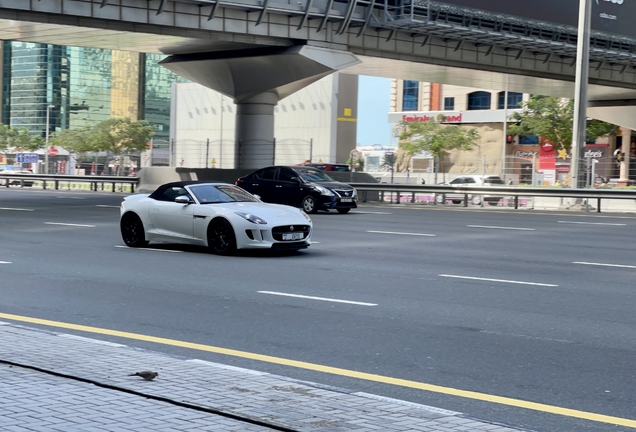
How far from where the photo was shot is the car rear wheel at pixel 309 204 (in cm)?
2842

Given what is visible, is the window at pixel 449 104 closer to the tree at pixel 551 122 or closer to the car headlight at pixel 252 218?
the tree at pixel 551 122

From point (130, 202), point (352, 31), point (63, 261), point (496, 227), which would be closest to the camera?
point (63, 261)

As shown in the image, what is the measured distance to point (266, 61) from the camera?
38.8 meters

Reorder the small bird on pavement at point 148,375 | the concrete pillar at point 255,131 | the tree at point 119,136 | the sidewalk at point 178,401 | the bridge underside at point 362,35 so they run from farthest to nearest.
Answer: the tree at point 119,136
the concrete pillar at point 255,131
the bridge underside at point 362,35
the small bird on pavement at point 148,375
the sidewalk at point 178,401

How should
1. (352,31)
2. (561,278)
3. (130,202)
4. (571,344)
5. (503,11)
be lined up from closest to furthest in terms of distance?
(571,344) → (561,278) → (130,202) → (352,31) → (503,11)

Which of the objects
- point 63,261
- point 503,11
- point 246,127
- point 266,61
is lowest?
point 63,261

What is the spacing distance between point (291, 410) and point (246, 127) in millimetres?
36708

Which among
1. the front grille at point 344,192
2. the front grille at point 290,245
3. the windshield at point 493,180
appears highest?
the windshield at point 493,180

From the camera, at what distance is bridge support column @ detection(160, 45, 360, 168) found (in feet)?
125

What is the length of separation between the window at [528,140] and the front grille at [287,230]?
6257 centimetres

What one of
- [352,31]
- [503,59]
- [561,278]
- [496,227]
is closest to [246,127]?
[352,31]

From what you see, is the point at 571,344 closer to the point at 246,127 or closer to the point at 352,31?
the point at 352,31

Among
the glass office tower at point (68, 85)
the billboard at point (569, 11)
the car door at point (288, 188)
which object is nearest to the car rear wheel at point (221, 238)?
the car door at point (288, 188)

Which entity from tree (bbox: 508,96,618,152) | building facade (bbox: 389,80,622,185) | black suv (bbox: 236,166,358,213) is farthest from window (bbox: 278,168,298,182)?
tree (bbox: 508,96,618,152)
